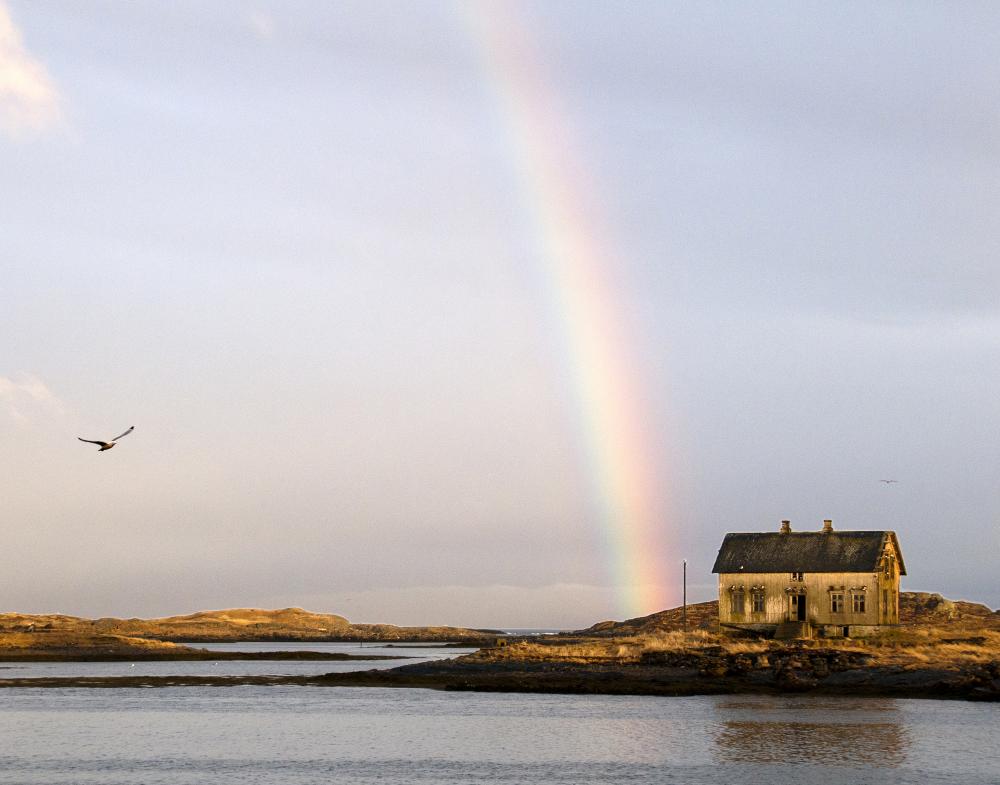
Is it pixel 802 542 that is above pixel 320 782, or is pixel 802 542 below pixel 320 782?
above

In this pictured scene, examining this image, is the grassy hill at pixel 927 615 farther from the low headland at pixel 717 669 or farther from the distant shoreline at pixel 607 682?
the distant shoreline at pixel 607 682

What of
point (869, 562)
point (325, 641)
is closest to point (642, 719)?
point (869, 562)

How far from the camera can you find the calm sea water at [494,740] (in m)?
40.4

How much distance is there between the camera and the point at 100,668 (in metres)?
95.2

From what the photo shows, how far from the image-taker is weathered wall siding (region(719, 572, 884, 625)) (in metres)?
79.6

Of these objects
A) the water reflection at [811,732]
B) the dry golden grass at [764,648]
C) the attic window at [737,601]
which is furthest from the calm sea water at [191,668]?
the water reflection at [811,732]

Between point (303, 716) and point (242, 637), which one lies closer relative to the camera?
point (303, 716)

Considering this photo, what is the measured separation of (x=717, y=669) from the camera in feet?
218

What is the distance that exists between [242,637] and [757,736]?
149 meters

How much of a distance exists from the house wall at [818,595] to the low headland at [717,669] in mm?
1329

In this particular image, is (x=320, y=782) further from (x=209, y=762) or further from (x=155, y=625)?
(x=155, y=625)

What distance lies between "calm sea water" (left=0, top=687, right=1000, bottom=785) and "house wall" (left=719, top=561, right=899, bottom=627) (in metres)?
19.7

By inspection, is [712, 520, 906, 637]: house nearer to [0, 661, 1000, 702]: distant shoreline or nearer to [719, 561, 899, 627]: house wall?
[719, 561, 899, 627]: house wall

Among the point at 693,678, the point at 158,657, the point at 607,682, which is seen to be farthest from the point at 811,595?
the point at 158,657
